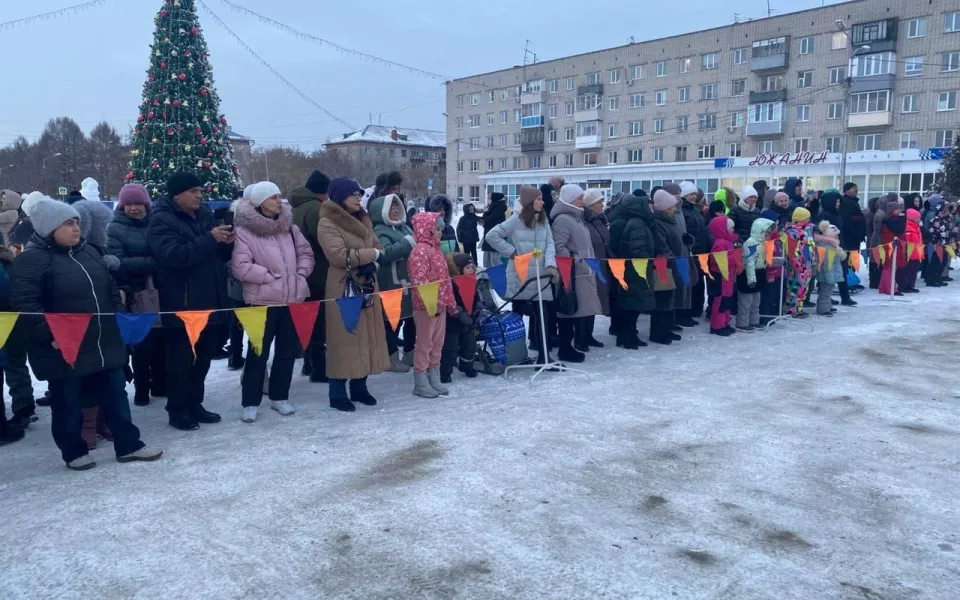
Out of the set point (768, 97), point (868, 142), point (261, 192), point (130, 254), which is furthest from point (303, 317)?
point (768, 97)

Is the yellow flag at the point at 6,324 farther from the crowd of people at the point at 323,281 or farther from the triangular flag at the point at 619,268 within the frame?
the triangular flag at the point at 619,268

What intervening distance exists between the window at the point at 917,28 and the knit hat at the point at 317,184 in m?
49.5

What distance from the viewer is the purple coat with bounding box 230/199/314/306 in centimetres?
568

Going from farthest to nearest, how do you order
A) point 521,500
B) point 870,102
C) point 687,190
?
point 870,102 < point 687,190 < point 521,500

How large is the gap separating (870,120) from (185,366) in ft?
165

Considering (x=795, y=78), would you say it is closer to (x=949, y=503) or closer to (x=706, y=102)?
(x=706, y=102)

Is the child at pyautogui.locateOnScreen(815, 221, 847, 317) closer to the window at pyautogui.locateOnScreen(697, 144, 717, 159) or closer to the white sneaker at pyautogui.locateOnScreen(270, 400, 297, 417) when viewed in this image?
the white sneaker at pyautogui.locateOnScreen(270, 400, 297, 417)

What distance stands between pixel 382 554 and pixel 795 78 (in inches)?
2151

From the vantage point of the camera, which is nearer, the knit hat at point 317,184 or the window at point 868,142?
the knit hat at point 317,184

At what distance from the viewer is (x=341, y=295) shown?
20.0 ft

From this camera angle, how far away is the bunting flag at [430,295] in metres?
6.48

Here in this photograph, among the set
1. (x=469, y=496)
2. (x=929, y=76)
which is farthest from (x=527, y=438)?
(x=929, y=76)

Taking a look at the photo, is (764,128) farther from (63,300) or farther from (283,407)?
(63,300)

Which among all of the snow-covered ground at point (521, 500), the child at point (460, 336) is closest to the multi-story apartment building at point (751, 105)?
the child at point (460, 336)
